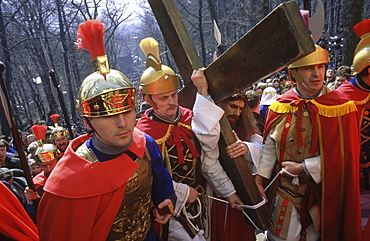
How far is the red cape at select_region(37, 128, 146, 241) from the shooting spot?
1.48 metres

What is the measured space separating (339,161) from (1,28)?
51.6 feet

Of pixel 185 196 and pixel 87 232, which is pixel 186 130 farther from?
pixel 87 232

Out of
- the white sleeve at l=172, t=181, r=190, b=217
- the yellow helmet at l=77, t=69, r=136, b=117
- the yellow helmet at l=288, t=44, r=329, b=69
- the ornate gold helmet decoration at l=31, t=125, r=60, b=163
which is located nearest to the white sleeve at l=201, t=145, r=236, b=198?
the white sleeve at l=172, t=181, r=190, b=217

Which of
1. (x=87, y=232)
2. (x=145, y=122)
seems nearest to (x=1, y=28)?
(x=145, y=122)

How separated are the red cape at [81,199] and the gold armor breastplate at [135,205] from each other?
78 mm

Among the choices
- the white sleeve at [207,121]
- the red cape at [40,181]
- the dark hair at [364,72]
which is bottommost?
the red cape at [40,181]

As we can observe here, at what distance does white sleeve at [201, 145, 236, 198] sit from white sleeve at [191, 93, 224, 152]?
0.32 ft

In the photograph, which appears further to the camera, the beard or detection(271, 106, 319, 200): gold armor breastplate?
the beard

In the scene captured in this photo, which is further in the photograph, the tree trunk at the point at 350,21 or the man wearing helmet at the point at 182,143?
the tree trunk at the point at 350,21

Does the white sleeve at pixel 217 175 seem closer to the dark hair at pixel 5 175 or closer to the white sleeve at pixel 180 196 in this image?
the white sleeve at pixel 180 196

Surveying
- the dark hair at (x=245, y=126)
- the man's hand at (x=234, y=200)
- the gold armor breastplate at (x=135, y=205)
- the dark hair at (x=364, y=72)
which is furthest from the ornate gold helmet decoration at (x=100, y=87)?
the dark hair at (x=364, y=72)

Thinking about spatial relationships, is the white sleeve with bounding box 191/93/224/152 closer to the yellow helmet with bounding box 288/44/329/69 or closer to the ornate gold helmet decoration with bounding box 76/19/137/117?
the ornate gold helmet decoration with bounding box 76/19/137/117

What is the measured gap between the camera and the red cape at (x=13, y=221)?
6.00 feet

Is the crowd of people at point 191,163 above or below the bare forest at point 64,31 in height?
below
